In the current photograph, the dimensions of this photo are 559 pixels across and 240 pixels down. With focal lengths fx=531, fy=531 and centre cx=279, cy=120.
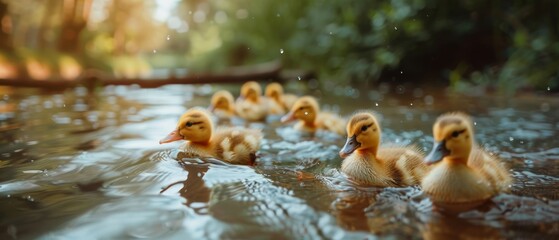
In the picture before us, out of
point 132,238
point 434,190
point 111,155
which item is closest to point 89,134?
point 111,155

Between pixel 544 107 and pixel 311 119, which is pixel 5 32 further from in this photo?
pixel 544 107

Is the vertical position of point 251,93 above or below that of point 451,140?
above

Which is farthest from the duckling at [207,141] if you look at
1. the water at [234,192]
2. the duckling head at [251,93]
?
the duckling head at [251,93]

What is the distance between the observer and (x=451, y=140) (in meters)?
2.88

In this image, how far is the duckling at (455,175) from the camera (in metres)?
2.82

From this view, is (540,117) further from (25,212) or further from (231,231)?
(25,212)

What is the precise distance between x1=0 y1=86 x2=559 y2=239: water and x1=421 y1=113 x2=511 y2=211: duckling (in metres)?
0.09

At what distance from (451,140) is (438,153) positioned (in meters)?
0.10

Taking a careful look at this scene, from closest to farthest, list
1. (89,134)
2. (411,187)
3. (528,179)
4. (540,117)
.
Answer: (411,187) → (528,179) → (89,134) → (540,117)

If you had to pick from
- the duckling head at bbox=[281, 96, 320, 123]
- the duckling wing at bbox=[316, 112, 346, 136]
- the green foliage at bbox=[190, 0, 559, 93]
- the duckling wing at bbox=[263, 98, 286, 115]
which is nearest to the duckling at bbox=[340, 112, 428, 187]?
the duckling wing at bbox=[316, 112, 346, 136]

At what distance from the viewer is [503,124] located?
6.06 m

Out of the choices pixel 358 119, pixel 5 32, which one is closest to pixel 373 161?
pixel 358 119

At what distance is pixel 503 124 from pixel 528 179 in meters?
2.77

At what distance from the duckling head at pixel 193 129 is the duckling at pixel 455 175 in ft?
5.64
